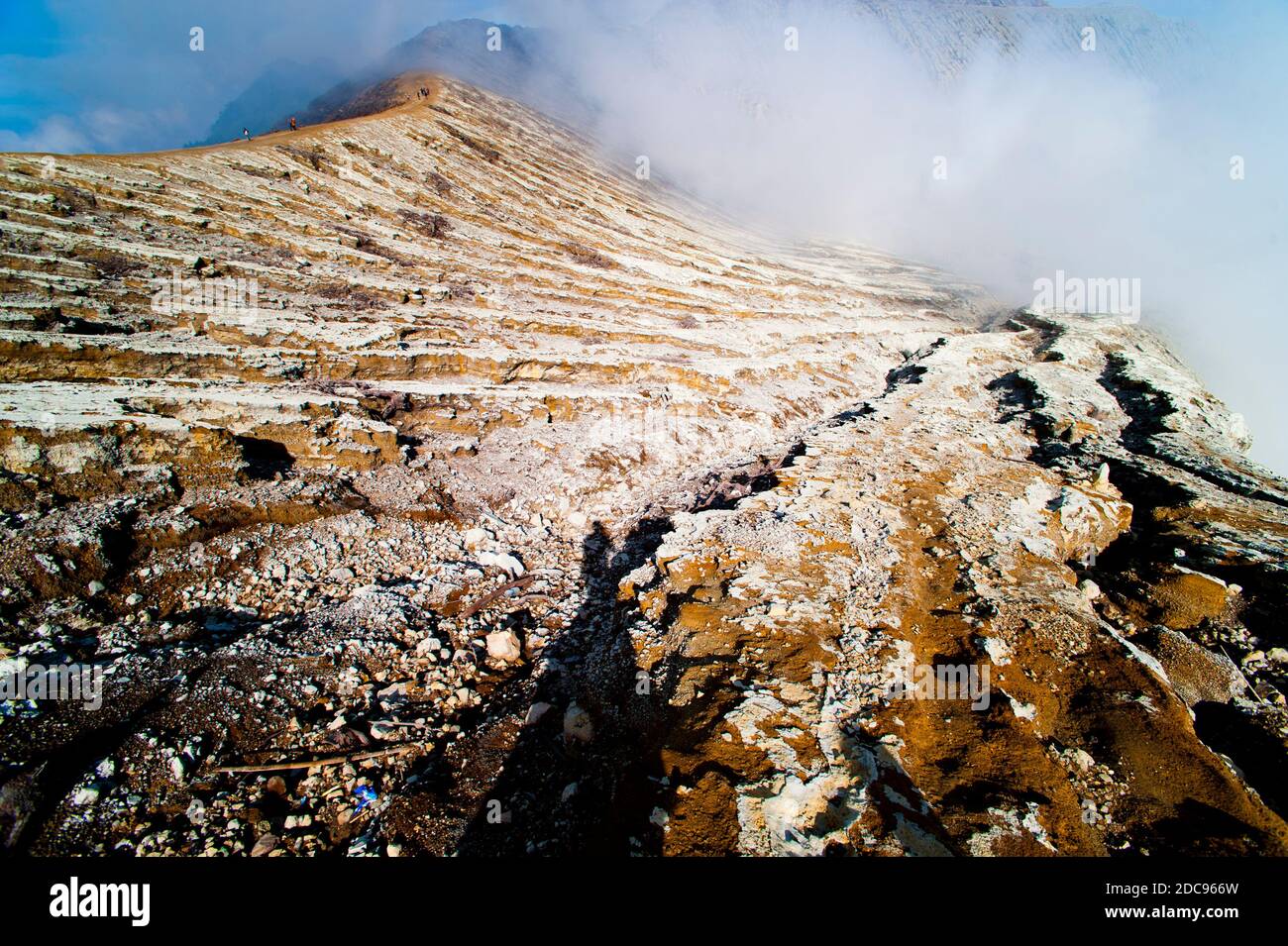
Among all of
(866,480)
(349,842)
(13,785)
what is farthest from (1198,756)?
(13,785)

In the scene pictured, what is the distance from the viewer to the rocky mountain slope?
2842mm

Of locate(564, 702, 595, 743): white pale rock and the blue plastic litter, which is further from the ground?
locate(564, 702, 595, 743): white pale rock

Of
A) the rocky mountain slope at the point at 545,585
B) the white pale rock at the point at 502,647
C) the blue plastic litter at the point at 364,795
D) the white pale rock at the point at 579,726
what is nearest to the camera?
the rocky mountain slope at the point at 545,585

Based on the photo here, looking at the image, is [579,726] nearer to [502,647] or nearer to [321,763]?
[502,647]

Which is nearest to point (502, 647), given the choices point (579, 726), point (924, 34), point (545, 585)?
point (545, 585)

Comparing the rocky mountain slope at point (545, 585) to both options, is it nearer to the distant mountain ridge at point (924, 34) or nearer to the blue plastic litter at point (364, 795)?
the blue plastic litter at point (364, 795)

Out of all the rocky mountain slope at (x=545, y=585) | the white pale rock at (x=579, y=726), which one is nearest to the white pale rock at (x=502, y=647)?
the rocky mountain slope at (x=545, y=585)

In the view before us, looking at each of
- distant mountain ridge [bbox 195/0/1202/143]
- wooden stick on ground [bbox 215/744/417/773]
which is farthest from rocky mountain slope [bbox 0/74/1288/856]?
distant mountain ridge [bbox 195/0/1202/143]

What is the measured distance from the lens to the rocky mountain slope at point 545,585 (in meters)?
2.84

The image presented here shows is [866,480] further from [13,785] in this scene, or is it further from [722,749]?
[13,785]

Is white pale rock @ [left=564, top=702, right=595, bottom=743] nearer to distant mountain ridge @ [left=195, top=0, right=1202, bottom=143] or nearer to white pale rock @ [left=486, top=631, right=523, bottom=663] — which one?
white pale rock @ [left=486, top=631, right=523, bottom=663]

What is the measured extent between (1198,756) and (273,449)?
9071 millimetres

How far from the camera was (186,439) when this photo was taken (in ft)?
18.4

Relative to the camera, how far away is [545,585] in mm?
5656
